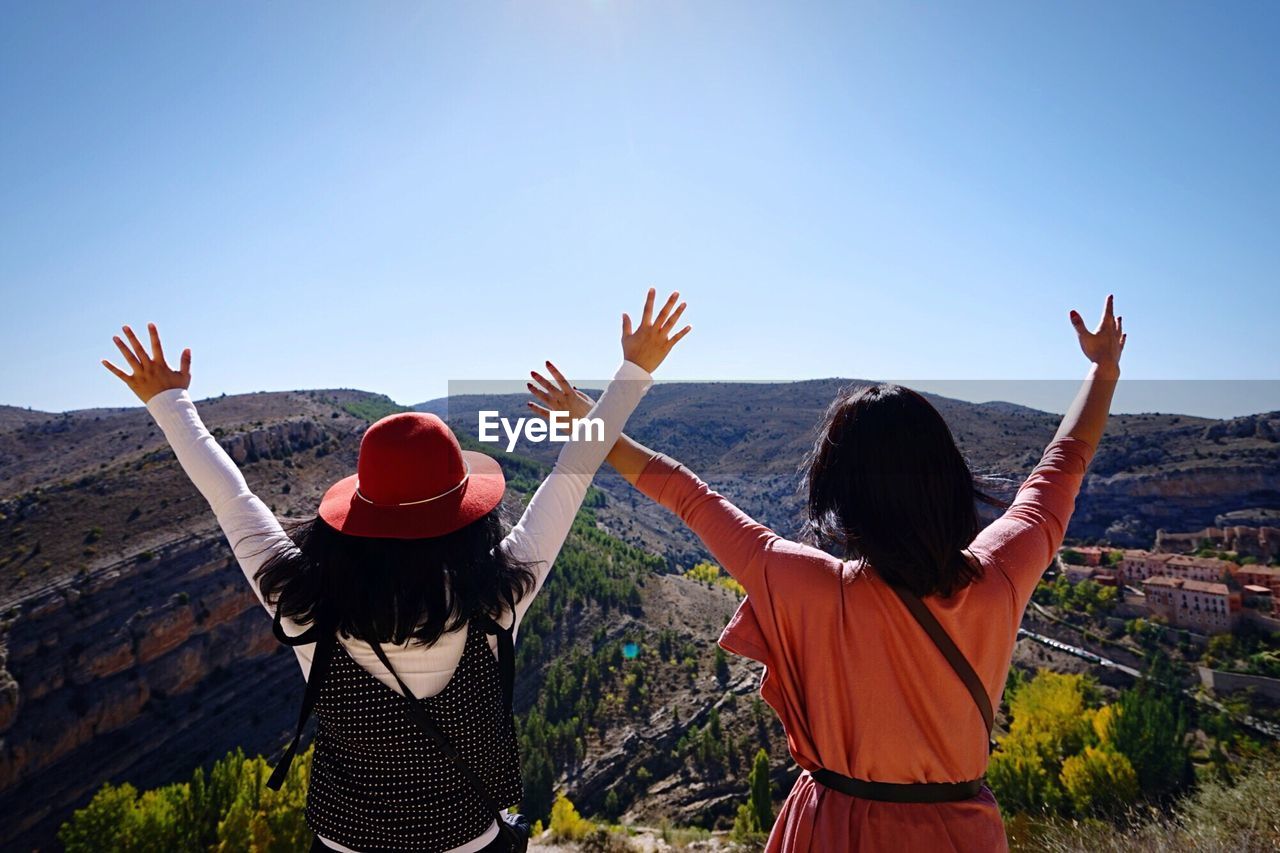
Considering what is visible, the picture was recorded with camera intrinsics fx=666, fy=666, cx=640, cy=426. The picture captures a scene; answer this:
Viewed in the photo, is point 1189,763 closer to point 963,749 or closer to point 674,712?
point 674,712

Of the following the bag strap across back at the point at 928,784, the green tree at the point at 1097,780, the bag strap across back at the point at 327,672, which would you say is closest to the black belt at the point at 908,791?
the bag strap across back at the point at 928,784

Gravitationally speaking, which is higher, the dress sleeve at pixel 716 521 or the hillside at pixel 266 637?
the dress sleeve at pixel 716 521

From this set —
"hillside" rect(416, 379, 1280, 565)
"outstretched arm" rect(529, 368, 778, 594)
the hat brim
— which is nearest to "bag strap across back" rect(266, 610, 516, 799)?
the hat brim

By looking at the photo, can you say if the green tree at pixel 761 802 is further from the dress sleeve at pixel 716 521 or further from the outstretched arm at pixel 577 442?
the dress sleeve at pixel 716 521

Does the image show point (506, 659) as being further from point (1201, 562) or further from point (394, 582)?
point (1201, 562)

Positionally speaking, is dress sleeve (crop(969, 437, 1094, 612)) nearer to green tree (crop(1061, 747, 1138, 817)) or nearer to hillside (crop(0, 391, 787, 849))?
green tree (crop(1061, 747, 1138, 817))

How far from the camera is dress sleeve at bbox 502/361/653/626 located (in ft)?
6.86

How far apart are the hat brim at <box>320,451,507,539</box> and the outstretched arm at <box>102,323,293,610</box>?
0.27 metres

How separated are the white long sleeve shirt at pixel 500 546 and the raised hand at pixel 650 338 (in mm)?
47

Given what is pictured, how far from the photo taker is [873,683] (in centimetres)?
159

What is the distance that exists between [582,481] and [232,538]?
113 centimetres

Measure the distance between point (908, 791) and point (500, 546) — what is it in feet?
4.12

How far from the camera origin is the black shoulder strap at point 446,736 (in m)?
1.82

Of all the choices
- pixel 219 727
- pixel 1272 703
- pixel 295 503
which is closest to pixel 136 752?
pixel 219 727
